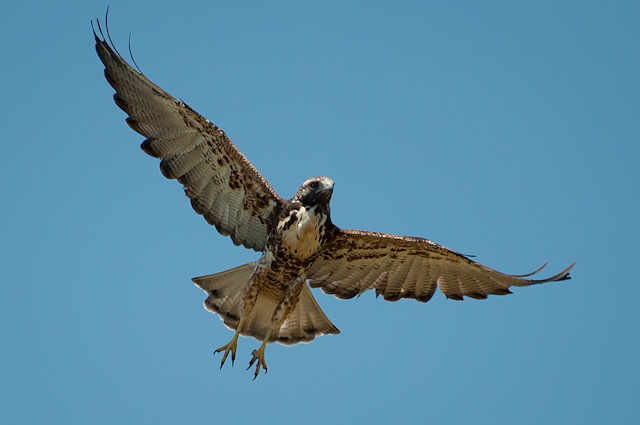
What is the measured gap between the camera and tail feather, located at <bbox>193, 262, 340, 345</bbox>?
14.5 m

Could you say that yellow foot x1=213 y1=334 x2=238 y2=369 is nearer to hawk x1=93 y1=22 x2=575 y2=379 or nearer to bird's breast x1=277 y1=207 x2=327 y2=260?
hawk x1=93 y1=22 x2=575 y2=379

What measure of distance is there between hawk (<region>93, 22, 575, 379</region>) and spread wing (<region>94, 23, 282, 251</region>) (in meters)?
0.01

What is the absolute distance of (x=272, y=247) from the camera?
13961mm

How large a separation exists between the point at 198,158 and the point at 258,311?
2.15 metres

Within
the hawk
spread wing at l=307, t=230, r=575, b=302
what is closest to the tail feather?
the hawk

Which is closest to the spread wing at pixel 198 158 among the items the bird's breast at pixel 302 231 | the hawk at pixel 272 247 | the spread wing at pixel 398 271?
the hawk at pixel 272 247

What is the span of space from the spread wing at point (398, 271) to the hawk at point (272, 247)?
1 centimetres

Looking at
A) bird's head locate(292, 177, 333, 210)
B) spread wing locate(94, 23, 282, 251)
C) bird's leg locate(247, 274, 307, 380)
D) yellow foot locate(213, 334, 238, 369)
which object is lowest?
yellow foot locate(213, 334, 238, 369)

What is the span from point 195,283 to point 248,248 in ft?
2.87

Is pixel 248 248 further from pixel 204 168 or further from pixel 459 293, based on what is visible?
pixel 459 293

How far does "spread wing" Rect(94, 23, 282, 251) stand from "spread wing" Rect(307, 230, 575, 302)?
3.59 ft

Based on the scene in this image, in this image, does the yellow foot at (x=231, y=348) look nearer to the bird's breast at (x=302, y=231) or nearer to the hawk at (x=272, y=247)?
the hawk at (x=272, y=247)

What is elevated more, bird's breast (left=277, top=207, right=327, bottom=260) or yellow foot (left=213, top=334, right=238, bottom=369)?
bird's breast (left=277, top=207, right=327, bottom=260)

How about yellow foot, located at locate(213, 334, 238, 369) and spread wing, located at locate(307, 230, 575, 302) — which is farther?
spread wing, located at locate(307, 230, 575, 302)
